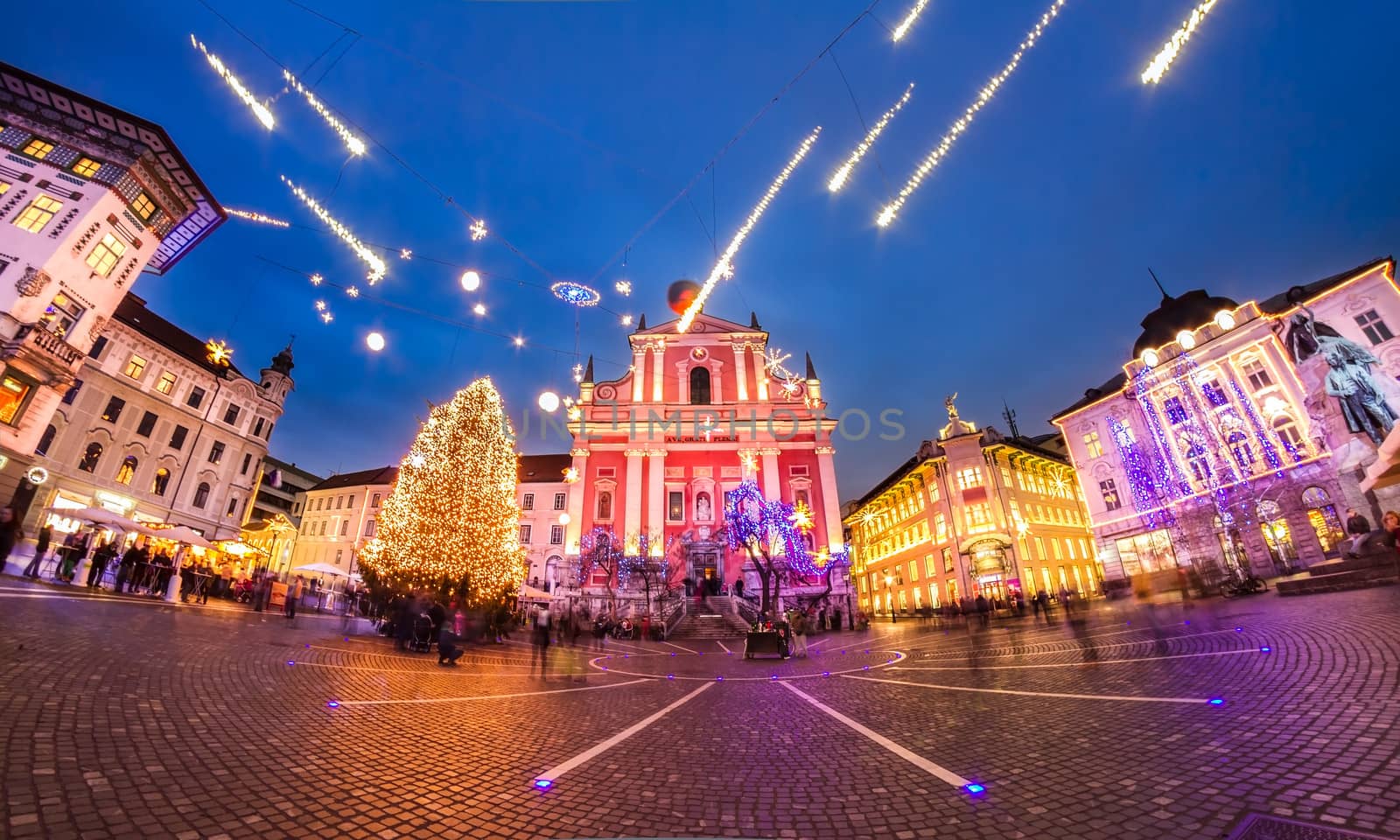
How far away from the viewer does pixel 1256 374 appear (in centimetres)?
3006

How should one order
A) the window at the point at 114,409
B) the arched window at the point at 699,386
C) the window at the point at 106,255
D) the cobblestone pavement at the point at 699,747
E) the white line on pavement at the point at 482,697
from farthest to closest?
the arched window at the point at 699,386
the window at the point at 114,409
the window at the point at 106,255
the white line on pavement at the point at 482,697
the cobblestone pavement at the point at 699,747

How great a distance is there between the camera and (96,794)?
2.75 m

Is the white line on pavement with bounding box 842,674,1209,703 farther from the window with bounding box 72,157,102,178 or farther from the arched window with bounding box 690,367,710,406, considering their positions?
the window with bounding box 72,157,102,178

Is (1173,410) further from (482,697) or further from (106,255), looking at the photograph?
(106,255)

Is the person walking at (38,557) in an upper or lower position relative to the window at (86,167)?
lower

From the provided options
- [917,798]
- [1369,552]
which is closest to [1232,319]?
[1369,552]

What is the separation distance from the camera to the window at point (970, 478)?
3925 cm

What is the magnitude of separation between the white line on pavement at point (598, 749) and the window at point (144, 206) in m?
36.0

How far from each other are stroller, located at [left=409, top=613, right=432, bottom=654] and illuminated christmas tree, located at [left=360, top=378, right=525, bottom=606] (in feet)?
9.82

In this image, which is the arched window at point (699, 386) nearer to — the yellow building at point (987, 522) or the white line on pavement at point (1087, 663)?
the yellow building at point (987, 522)

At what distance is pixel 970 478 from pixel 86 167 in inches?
2141

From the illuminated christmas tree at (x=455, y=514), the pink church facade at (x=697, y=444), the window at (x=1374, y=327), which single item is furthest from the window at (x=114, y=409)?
the window at (x=1374, y=327)

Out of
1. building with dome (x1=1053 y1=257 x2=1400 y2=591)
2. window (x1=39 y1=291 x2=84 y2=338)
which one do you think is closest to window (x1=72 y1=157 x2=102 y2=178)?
window (x1=39 y1=291 x2=84 y2=338)

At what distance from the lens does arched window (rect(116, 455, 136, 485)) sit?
29.2 metres
